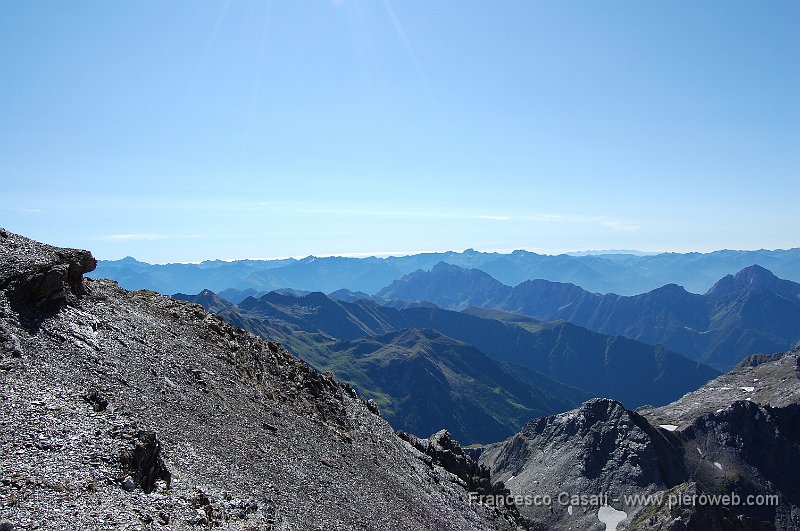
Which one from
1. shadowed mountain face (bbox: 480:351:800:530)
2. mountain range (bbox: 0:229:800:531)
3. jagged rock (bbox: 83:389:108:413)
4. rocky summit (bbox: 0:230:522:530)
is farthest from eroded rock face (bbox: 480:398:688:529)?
jagged rock (bbox: 83:389:108:413)

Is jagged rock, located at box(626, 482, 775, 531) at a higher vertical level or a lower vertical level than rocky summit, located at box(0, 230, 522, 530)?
lower

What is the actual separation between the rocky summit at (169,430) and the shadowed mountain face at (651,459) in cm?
7847

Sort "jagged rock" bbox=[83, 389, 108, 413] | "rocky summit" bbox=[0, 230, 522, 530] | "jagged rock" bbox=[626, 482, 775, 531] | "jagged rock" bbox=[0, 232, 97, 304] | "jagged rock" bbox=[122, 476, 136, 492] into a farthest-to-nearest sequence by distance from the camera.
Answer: "jagged rock" bbox=[626, 482, 775, 531]
"jagged rock" bbox=[0, 232, 97, 304]
"jagged rock" bbox=[83, 389, 108, 413]
"jagged rock" bbox=[122, 476, 136, 492]
"rocky summit" bbox=[0, 230, 522, 530]

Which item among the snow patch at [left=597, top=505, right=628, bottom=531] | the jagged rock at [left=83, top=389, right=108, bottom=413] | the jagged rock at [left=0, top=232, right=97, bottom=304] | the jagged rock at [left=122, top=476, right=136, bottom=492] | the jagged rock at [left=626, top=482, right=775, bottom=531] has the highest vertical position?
the jagged rock at [left=0, top=232, right=97, bottom=304]

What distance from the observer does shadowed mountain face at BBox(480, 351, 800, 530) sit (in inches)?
5005

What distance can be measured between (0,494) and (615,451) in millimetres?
151048

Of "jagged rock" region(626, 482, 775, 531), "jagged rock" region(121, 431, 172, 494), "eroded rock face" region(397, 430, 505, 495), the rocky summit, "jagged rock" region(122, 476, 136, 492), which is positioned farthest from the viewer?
"jagged rock" region(626, 482, 775, 531)

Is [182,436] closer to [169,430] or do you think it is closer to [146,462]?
[169,430]

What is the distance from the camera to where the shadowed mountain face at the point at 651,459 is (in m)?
127

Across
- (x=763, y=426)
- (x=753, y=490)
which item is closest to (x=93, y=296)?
(x=753, y=490)

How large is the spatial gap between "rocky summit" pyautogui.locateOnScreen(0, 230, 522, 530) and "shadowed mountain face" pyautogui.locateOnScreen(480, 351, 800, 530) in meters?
78.5

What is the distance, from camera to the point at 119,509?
23.7m

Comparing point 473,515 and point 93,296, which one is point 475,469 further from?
point 93,296

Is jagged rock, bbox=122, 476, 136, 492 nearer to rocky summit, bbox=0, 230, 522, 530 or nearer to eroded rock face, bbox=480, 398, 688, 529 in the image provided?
rocky summit, bbox=0, 230, 522, 530
